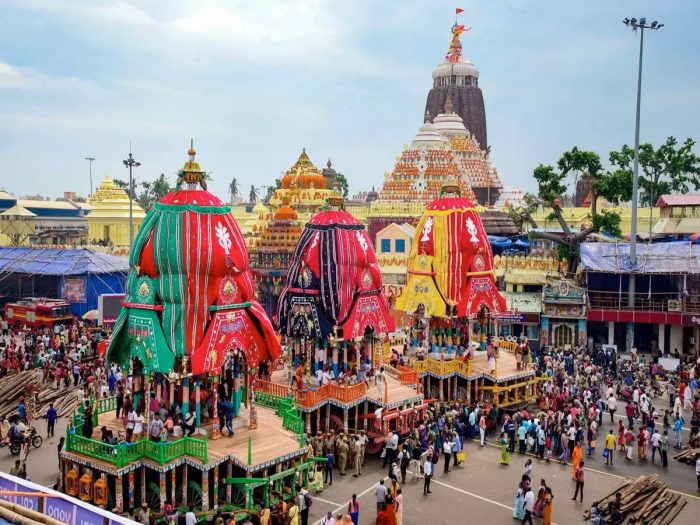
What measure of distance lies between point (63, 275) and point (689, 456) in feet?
98.4

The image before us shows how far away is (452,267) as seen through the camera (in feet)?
89.4

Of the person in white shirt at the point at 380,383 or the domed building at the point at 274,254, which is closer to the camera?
the person in white shirt at the point at 380,383

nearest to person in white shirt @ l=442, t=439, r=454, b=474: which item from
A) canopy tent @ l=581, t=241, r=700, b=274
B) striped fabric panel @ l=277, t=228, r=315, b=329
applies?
striped fabric panel @ l=277, t=228, r=315, b=329

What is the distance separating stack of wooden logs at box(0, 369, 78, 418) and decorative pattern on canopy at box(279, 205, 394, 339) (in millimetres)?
7593

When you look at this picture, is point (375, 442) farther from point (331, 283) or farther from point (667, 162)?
point (667, 162)

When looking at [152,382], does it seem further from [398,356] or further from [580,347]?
[580,347]

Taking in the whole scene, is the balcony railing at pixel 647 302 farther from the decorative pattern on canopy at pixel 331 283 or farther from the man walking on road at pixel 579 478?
the man walking on road at pixel 579 478

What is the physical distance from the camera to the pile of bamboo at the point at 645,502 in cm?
1727

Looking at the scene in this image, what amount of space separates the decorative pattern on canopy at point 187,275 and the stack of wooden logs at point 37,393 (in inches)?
301

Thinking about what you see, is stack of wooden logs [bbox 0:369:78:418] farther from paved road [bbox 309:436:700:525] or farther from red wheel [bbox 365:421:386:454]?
paved road [bbox 309:436:700:525]

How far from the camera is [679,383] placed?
27.1 meters

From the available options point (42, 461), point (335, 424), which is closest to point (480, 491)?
point (335, 424)

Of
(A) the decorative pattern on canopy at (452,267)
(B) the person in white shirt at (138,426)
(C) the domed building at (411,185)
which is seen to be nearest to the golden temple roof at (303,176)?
(C) the domed building at (411,185)

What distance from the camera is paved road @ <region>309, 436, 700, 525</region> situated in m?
17.7
